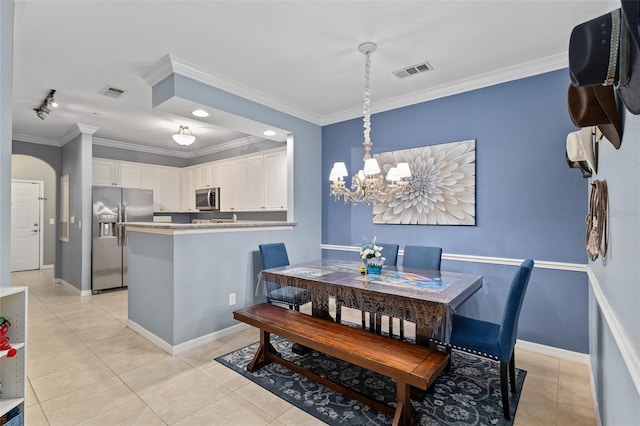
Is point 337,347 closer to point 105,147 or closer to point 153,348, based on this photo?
point 153,348

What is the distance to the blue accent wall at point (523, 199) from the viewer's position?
Answer: 2.88 metres

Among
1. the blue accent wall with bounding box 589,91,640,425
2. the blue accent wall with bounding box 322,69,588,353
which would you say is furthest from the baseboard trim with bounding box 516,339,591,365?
the blue accent wall with bounding box 589,91,640,425

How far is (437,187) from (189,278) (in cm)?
285

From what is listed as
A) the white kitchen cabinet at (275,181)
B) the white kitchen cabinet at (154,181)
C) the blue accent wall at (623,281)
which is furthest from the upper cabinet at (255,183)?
the blue accent wall at (623,281)

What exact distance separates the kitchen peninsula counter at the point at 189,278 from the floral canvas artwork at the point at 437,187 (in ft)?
5.83

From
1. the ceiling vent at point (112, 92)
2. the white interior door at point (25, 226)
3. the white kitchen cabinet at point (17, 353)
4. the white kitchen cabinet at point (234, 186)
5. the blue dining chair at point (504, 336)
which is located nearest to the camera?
the white kitchen cabinet at point (17, 353)

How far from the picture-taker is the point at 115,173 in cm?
600

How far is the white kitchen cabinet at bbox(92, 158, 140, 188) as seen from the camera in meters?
5.78

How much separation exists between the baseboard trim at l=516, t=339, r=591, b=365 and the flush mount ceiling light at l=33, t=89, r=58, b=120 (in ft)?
19.2

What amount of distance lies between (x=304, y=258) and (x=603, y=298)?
3.30 meters

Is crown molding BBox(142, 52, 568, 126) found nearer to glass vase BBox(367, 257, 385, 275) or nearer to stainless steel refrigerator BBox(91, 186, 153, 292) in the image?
glass vase BBox(367, 257, 385, 275)

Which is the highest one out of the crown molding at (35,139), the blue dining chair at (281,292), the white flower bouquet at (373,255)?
the crown molding at (35,139)

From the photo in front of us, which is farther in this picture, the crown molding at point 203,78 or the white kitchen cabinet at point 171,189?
the white kitchen cabinet at point 171,189

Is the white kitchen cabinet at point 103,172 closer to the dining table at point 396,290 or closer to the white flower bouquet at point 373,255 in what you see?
the dining table at point 396,290
